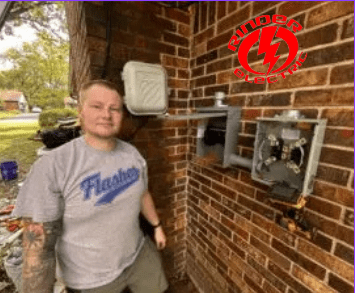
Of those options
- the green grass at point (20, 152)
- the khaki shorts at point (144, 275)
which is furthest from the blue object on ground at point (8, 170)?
the khaki shorts at point (144, 275)

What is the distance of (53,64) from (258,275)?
13213mm

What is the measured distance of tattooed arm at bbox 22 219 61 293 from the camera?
90cm

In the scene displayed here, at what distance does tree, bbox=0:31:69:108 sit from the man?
6.41 metres

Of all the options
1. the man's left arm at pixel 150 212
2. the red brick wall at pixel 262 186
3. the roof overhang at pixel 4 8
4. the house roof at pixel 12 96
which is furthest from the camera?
the house roof at pixel 12 96

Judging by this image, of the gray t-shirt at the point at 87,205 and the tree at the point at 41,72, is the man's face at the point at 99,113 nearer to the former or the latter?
the gray t-shirt at the point at 87,205

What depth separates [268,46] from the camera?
1.04 meters

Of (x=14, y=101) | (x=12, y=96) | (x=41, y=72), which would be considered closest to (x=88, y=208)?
(x=41, y=72)

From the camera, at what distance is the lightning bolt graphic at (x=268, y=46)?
1.01 m

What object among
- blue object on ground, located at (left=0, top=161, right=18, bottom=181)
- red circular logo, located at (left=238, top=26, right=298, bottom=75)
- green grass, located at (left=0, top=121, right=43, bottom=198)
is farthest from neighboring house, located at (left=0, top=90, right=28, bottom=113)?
red circular logo, located at (left=238, top=26, right=298, bottom=75)

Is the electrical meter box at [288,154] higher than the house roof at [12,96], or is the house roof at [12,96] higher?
the house roof at [12,96]

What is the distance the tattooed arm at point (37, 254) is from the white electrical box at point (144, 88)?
0.78m

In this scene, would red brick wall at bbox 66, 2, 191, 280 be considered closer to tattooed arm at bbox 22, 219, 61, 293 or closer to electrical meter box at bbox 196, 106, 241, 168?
electrical meter box at bbox 196, 106, 241, 168

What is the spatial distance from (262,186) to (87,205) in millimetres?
1014

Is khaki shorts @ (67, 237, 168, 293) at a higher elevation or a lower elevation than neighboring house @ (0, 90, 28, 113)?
lower
